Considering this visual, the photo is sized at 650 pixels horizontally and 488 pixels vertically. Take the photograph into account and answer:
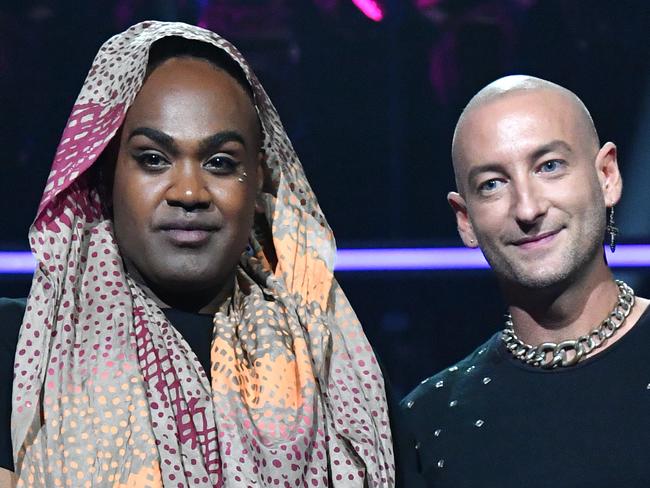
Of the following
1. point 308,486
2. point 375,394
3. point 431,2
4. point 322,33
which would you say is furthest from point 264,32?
point 308,486

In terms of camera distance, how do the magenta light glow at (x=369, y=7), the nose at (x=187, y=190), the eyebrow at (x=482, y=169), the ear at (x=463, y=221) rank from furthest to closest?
1. the magenta light glow at (x=369, y=7)
2. the ear at (x=463, y=221)
3. the eyebrow at (x=482, y=169)
4. the nose at (x=187, y=190)

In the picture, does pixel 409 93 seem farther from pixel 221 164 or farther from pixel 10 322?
pixel 10 322

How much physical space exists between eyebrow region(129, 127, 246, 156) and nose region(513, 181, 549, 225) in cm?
53

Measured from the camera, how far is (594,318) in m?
2.17

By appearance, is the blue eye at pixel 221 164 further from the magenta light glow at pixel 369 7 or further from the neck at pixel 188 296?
the magenta light glow at pixel 369 7

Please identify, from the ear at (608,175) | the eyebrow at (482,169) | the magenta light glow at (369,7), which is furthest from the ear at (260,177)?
the magenta light glow at (369,7)

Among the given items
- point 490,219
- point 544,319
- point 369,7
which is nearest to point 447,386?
point 544,319

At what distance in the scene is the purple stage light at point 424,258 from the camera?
3164 mm

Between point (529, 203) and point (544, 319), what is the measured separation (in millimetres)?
232

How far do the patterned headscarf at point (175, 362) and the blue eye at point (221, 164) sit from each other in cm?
13

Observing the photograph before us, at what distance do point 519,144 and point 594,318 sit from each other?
1.13 feet

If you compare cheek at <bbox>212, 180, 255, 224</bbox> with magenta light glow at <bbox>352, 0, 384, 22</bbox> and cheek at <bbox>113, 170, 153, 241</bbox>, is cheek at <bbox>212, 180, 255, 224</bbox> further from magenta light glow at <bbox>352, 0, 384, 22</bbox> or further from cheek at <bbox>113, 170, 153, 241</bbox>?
magenta light glow at <bbox>352, 0, 384, 22</bbox>

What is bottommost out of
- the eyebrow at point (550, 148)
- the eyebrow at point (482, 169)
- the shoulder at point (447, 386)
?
the shoulder at point (447, 386)

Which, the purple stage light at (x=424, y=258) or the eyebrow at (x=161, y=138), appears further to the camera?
the purple stage light at (x=424, y=258)
